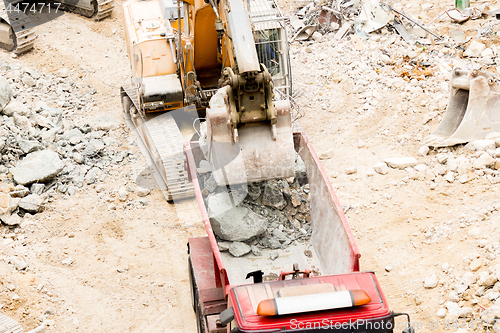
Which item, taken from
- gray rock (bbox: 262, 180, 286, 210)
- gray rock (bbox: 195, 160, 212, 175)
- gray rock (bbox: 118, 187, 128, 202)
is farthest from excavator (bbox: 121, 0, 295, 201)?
gray rock (bbox: 118, 187, 128, 202)

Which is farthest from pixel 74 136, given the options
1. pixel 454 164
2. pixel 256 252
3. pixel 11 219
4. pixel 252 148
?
pixel 454 164

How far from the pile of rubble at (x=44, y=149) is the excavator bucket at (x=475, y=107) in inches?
215

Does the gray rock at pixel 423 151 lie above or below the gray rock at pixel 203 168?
below

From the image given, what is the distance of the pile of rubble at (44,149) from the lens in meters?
8.84

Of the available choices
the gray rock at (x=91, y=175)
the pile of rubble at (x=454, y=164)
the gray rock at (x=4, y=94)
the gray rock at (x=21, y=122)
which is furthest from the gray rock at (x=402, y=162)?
the gray rock at (x=4, y=94)

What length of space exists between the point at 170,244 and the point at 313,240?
2.22 m

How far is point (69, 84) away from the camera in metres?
12.5

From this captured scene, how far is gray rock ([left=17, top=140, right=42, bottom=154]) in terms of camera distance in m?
9.42

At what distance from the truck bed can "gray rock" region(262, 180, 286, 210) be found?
39cm

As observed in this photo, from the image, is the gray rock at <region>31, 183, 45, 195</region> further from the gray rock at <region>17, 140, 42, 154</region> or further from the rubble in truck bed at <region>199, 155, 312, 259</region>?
the rubble in truck bed at <region>199, 155, 312, 259</region>

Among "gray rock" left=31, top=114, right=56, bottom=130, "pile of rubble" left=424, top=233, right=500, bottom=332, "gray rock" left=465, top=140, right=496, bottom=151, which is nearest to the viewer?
"pile of rubble" left=424, top=233, right=500, bottom=332

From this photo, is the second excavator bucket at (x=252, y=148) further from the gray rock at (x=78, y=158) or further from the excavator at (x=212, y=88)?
the gray rock at (x=78, y=158)

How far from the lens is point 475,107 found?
29.5ft

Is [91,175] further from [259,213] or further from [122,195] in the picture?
[259,213]
